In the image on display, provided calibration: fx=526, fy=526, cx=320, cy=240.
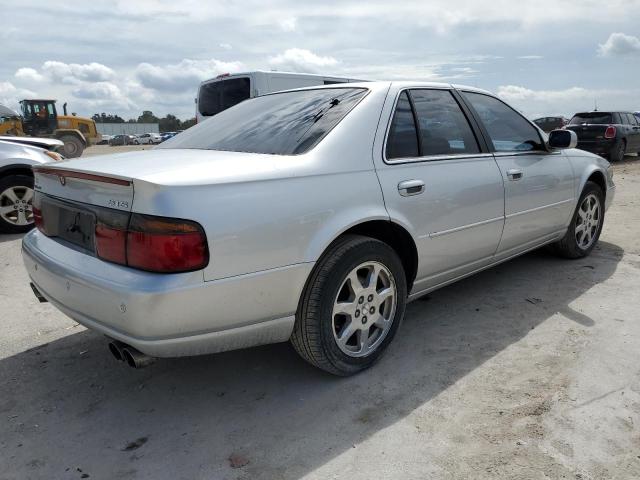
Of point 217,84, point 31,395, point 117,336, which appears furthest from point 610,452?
point 217,84

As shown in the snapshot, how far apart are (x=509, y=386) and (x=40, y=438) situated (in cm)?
226

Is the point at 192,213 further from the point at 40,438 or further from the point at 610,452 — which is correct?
the point at 610,452

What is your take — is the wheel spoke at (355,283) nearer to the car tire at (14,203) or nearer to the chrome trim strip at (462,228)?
the chrome trim strip at (462,228)

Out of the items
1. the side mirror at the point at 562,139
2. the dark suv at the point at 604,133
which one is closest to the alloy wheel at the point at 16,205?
the side mirror at the point at 562,139

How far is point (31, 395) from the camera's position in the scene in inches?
108

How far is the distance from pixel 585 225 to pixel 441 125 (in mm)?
2285

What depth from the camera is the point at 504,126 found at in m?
3.88

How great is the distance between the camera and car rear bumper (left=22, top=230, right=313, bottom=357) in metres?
2.09

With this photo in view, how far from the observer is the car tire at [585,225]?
4.63 m

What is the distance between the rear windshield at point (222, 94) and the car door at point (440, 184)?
758 cm

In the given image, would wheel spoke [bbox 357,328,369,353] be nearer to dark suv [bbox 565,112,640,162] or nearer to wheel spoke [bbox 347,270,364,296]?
wheel spoke [bbox 347,270,364,296]

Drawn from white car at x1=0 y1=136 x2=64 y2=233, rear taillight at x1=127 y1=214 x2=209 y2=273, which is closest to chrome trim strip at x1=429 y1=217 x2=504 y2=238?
rear taillight at x1=127 y1=214 x2=209 y2=273

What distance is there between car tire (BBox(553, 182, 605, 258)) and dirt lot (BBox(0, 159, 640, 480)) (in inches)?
38.8

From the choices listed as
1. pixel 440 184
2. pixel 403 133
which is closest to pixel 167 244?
pixel 403 133
